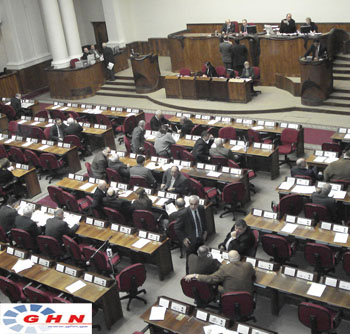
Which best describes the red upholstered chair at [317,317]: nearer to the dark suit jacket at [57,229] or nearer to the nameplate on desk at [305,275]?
the nameplate on desk at [305,275]

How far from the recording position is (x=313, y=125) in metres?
15.2

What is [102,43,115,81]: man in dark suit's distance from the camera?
20.8 m

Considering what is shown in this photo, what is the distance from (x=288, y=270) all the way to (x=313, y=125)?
8.17 m

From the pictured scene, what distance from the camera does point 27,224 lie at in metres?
9.83

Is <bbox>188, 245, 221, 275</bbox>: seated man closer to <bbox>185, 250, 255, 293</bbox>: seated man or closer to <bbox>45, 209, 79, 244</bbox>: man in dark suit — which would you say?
<bbox>185, 250, 255, 293</bbox>: seated man

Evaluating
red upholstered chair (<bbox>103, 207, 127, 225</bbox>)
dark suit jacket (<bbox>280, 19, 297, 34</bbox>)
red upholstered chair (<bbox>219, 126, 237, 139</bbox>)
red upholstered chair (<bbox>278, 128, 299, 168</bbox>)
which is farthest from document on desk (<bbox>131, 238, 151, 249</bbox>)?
dark suit jacket (<bbox>280, 19, 297, 34</bbox>)

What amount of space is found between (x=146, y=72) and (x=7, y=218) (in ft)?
35.0

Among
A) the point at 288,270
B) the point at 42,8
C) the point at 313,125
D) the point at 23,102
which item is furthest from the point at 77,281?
the point at 42,8

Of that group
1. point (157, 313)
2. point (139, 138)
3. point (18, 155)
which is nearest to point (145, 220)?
point (157, 313)

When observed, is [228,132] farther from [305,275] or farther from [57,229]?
[305,275]

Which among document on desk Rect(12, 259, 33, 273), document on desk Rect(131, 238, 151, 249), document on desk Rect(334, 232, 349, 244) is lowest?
document on desk Rect(12, 259, 33, 273)

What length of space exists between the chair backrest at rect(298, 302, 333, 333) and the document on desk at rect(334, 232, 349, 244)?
1713 millimetres

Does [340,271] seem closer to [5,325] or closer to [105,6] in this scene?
[5,325]

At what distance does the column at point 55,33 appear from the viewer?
69.1 ft
